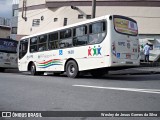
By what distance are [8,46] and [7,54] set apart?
0.74 metres

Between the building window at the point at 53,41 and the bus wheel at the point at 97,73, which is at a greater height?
the building window at the point at 53,41

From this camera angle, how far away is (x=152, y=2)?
3017 cm

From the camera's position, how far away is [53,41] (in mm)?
16984

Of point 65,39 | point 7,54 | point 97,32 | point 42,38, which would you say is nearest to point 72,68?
point 65,39

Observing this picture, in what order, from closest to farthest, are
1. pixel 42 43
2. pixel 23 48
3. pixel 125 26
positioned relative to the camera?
pixel 125 26
pixel 42 43
pixel 23 48

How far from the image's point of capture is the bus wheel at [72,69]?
15194 millimetres

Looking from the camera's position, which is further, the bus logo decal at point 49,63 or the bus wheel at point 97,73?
the bus logo decal at point 49,63

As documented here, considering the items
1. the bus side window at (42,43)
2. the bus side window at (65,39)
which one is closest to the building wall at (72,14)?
the bus side window at (42,43)

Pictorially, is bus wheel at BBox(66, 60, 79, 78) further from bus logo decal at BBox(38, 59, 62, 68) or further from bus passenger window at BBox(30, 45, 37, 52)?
bus passenger window at BBox(30, 45, 37, 52)

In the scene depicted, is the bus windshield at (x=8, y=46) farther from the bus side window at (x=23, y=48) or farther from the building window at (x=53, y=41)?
the building window at (x=53, y=41)

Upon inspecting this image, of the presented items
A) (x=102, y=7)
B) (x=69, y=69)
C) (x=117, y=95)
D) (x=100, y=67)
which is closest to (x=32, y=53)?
(x=69, y=69)

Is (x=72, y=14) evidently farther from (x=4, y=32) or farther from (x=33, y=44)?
(x=4, y=32)

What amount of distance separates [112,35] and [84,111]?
6.87 m

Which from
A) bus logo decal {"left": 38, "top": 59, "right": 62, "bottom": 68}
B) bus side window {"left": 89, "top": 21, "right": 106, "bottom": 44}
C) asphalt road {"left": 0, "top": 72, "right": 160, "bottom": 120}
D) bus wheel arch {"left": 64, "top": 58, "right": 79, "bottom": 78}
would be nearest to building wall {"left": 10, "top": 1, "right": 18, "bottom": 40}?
bus logo decal {"left": 38, "top": 59, "right": 62, "bottom": 68}
